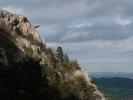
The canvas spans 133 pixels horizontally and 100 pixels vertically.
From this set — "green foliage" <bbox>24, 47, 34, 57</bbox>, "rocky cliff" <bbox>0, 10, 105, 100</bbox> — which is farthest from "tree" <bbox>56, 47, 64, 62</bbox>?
"green foliage" <bbox>24, 47, 34, 57</bbox>

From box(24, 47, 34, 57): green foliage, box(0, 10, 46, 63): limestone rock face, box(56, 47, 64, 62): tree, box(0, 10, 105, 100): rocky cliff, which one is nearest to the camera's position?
box(0, 10, 105, 100): rocky cliff

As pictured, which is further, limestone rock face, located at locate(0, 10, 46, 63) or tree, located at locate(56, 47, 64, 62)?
tree, located at locate(56, 47, 64, 62)

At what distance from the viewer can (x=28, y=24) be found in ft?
491

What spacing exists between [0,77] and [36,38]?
151ft

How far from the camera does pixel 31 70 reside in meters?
127

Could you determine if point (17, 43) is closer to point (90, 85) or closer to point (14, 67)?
point (14, 67)

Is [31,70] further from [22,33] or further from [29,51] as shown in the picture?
[22,33]

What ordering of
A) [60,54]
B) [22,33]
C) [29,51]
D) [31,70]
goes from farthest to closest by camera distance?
[60,54] → [22,33] → [29,51] → [31,70]

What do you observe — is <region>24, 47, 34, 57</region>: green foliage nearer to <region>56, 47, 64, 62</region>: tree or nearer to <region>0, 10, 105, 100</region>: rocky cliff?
<region>0, 10, 105, 100</region>: rocky cliff

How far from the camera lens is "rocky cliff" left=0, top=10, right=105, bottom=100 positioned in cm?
11100

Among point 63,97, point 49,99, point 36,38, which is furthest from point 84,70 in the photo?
point 49,99

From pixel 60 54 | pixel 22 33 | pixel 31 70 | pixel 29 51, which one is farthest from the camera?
pixel 60 54

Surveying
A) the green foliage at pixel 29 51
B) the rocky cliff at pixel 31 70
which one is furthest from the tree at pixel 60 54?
the green foliage at pixel 29 51

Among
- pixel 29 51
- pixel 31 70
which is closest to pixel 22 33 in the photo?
pixel 29 51
